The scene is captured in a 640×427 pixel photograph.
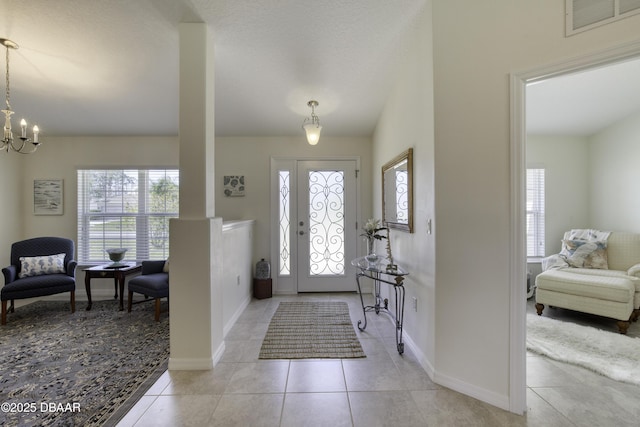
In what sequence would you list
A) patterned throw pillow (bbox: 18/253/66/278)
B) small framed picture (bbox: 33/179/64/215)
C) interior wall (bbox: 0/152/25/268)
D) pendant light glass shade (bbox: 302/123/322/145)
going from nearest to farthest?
1. pendant light glass shade (bbox: 302/123/322/145)
2. patterned throw pillow (bbox: 18/253/66/278)
3. interior wall (bbox: 0/152/25/268)
4. small framed picture (bbox: 33/179/64/215)

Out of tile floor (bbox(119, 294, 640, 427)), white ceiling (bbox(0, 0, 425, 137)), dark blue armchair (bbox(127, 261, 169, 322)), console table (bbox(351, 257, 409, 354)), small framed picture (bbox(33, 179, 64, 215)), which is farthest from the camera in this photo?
small framed picture (bbox(33, 179, 64, 215))

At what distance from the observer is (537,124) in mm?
3676

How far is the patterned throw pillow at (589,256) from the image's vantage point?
10.7ft

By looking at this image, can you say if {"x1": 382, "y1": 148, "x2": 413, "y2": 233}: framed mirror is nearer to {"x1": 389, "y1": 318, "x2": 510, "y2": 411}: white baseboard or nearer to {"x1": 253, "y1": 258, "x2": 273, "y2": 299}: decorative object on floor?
{"x1": 389, "y1": 318, "x2": 510, "y2": 411}: white baseboard

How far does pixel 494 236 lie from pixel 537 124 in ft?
10.2

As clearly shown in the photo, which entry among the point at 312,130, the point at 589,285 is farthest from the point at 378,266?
the point at 589,285

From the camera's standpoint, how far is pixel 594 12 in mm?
1402

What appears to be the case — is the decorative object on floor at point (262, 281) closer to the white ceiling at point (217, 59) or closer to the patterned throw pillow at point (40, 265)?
the white ceiling at point (217, 59)

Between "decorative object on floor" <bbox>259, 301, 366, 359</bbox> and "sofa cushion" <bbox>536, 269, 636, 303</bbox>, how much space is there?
2.31 metres

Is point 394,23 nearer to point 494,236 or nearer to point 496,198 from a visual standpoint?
point 496,198

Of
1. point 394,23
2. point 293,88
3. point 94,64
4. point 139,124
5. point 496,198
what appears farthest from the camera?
point 139,124

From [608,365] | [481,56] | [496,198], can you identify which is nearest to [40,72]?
[481,56]

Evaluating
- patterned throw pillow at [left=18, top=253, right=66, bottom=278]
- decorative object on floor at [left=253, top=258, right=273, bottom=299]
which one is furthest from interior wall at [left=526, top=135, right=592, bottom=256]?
patterned throw pillow at [left=18, top=253, right=66, bottom=278]

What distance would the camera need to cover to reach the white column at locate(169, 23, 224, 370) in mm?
2016
